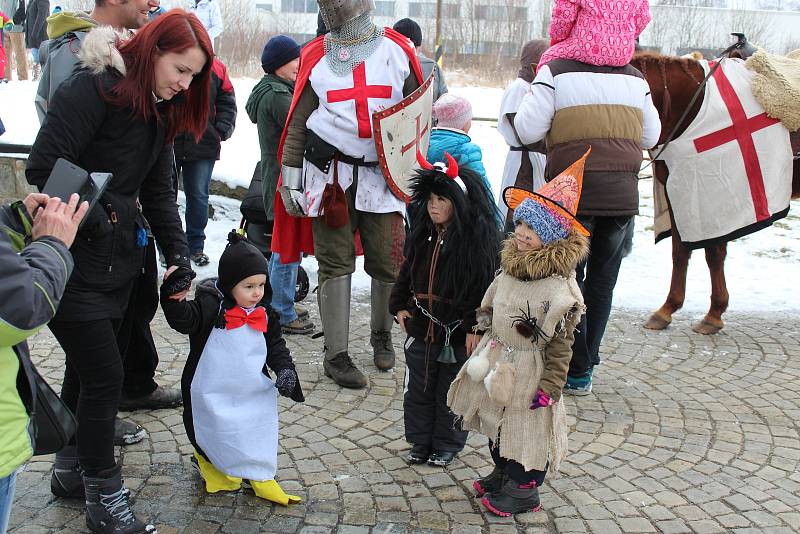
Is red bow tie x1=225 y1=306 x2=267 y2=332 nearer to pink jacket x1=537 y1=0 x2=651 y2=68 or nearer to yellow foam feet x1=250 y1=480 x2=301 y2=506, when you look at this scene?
yellow foam feet x1=250 y1=480 x2=301 y2=506

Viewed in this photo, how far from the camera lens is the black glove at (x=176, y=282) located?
310cm

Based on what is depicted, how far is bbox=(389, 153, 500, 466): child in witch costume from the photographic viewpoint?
346cm

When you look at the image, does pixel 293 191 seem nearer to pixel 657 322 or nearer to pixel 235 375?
pixel 235 375

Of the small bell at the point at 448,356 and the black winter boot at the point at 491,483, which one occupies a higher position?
the small bell at the point at 448,356

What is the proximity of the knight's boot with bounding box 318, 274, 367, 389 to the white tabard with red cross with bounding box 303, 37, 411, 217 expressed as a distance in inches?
17.7

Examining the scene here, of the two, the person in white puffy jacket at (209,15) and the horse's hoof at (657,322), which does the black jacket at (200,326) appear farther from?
the person in white puffy jacket at (209,15)

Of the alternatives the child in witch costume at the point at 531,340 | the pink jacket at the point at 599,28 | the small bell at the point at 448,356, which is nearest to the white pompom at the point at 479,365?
the child in witch costume at the point at 531,340

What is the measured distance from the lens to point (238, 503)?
3344 millimetres

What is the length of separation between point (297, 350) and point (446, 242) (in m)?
2.01

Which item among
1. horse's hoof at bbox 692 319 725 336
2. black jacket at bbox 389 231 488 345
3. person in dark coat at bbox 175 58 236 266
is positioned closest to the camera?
black jacket at bbox 389 231 488 345

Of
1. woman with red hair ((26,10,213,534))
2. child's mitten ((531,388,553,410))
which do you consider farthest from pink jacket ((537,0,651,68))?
woman with red hair ((26,10,213,534))

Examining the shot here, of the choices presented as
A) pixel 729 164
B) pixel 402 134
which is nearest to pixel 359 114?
pixel 402 134

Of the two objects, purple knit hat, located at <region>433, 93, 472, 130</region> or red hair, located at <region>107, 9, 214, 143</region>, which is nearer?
red hair, located at <region>107, 9, 214, 143</region>

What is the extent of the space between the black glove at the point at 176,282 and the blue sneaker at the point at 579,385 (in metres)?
2.42
